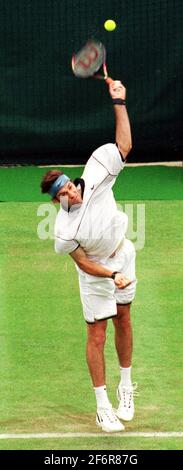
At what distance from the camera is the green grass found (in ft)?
29.7

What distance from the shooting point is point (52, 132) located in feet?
61.1

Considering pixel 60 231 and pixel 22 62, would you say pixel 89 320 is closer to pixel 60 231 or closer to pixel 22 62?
pixel 60 231

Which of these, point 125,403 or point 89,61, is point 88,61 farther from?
point 125,403

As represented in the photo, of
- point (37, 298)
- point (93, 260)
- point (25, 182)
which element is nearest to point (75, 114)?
point (25, 182)

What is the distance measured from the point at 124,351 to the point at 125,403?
1.26 feet

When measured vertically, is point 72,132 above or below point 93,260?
below

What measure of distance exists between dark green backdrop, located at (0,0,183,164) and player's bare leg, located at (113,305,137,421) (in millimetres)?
9507

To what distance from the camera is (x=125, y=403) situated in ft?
30.2

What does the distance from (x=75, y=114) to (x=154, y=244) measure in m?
5.03

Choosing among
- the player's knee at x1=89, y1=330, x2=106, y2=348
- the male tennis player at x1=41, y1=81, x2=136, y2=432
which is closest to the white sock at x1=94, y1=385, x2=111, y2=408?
the male tennis player at x1=41, y1=81, x2=136, y2=432

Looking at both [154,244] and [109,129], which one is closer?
[154,244]

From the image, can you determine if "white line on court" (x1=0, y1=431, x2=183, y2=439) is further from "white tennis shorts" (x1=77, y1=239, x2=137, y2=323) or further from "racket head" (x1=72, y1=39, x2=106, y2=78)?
"racket head" (x1=72, y1=39, x2=106, y2=78)
